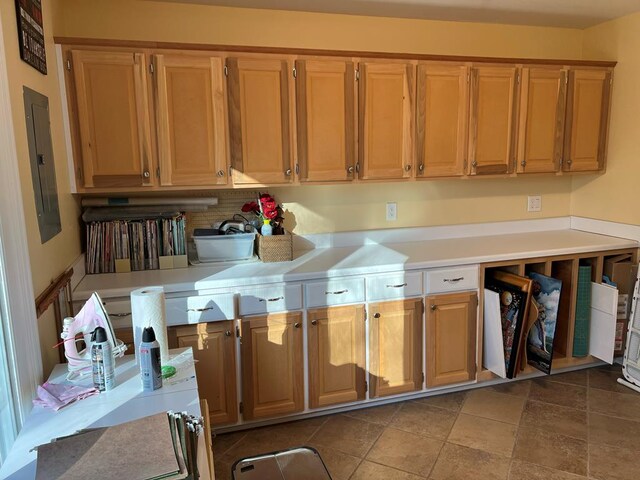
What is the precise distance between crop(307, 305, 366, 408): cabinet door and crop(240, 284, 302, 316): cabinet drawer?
12cm

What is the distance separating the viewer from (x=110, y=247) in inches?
108

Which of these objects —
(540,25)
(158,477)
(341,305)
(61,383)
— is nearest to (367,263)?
(341,305)

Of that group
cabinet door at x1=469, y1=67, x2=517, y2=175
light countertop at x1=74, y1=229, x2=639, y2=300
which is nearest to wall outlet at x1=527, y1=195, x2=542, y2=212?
light countertop at x1=74, y1=229, x2=639, y2=300

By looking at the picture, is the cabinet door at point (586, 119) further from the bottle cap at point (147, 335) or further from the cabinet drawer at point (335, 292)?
the bottle cap at point (147, 335)

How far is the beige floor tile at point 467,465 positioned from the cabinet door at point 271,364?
0.82 metres

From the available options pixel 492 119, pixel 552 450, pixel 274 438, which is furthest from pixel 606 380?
pixel 274 438

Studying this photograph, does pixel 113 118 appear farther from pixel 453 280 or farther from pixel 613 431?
pixel 613 431

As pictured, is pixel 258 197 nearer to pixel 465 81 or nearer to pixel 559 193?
pixel 465 81

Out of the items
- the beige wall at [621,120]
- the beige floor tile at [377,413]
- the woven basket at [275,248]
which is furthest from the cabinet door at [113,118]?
the beige wall at [621,120]

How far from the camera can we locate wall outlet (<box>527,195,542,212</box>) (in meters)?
3.74

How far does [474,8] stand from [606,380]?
253cm

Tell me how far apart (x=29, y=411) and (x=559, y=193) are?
143 inches

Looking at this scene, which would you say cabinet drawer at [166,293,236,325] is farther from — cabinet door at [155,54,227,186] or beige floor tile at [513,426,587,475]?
beige floor tile at [513,426,587,475]

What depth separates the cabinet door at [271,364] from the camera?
2660 millimetres
